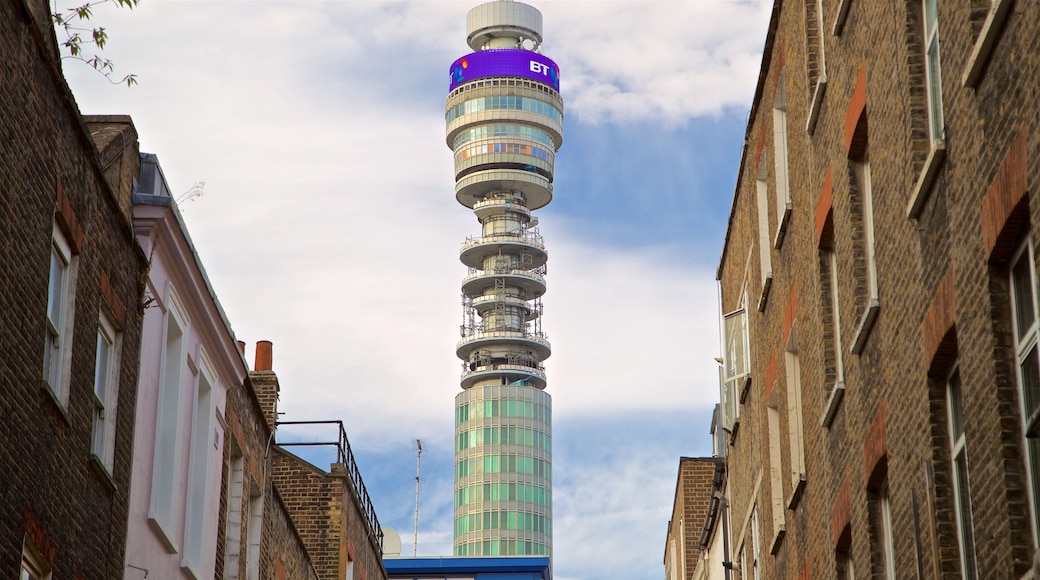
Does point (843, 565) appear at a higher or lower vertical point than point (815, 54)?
lower

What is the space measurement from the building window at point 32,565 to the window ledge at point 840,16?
8678mm

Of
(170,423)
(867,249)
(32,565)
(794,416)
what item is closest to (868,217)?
(867,249)

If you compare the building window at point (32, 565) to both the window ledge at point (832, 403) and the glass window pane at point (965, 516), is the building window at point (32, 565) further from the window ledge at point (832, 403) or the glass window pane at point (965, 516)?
the window ledge at point (832, 403)

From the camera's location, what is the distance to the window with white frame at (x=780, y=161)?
19.9 m

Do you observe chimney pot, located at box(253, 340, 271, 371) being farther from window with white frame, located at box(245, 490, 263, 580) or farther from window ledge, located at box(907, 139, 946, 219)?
window ledge, located at box(907, 139, 946, 219)

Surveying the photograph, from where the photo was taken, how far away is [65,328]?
47.8ft

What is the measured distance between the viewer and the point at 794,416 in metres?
19.6

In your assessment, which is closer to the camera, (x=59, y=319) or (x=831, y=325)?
(x=59, y=319)

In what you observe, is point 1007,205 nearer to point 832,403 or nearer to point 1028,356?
point 1028,356

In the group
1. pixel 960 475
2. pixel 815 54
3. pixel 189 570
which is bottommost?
pixel 960 475

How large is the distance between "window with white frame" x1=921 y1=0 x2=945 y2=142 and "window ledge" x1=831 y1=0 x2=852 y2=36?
2.67 meters

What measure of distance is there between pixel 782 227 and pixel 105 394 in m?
8.46

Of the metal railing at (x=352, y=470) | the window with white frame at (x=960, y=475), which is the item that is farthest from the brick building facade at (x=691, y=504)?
the window with white frame at (x=960, y=475)

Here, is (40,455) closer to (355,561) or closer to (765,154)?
(765,154)
